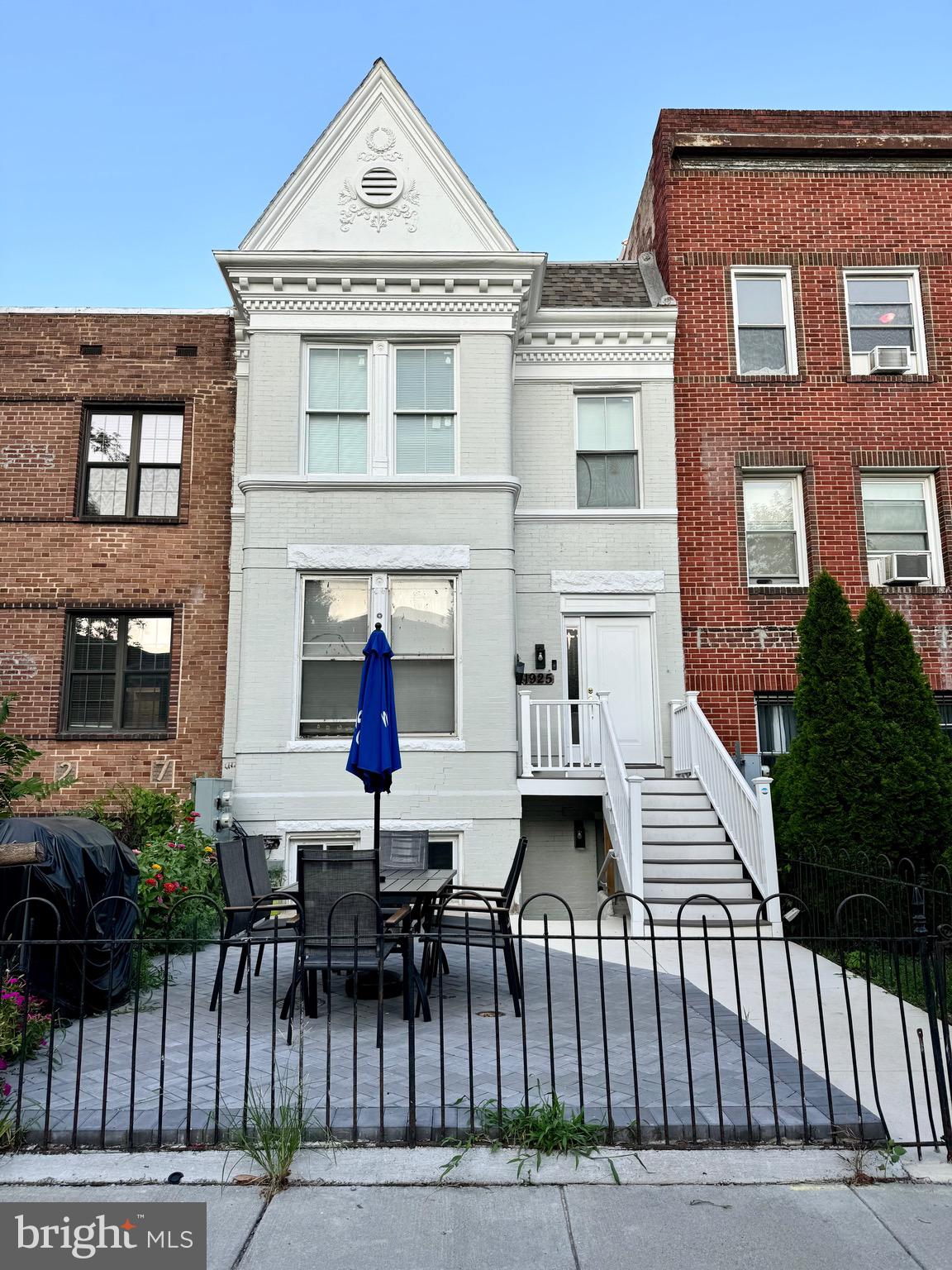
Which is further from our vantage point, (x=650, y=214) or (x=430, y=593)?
(x=650, y=214)

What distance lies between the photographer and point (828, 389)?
13539 millimetres

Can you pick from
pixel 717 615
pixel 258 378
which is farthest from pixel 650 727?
pixel 258 378

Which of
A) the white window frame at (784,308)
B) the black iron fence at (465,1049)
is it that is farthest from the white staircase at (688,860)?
the white window frame at (784,308)

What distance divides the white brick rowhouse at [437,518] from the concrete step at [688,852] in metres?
1.18

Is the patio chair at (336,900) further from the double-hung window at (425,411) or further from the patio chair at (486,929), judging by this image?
the double-hung window at (425,411)

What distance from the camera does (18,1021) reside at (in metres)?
5.15

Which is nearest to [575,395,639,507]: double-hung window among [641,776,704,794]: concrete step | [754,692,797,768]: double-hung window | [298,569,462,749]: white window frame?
[298,569,462,749]: white window frame

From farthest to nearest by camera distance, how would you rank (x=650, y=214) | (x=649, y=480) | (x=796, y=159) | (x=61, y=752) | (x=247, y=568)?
(x=650, y=214)
(x=796, y=159)
(x=649, y=480)
(x=61, y=752)
(x=247, y=568)

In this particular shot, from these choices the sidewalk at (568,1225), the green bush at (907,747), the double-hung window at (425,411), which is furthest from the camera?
the double-hung window at (425,411)

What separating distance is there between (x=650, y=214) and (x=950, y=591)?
24.6 ft

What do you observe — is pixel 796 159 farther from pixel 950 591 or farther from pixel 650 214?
pixel 950 591

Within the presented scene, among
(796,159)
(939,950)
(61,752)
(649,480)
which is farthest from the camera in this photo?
(796,159)

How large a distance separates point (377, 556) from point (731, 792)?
5.05 metres

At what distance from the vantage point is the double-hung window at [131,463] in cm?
1322
